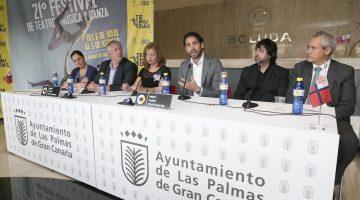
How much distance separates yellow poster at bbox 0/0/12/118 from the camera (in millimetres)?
4332

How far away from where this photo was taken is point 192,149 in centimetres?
131

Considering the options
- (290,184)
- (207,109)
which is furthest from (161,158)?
(290,184)

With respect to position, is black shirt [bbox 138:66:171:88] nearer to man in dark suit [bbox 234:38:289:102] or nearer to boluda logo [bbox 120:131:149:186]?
man in dark suit [bbox 234:38:289:102]

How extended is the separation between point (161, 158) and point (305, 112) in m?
0.80

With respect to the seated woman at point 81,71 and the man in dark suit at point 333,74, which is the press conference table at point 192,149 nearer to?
the man in dark suit at point 333,74

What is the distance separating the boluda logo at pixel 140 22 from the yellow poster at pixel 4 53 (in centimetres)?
255

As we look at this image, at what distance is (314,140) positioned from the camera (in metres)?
1.02

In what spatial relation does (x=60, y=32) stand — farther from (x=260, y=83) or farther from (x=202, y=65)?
(x=260, y=83)

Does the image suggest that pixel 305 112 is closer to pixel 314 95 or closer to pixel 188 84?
pixel 314 95

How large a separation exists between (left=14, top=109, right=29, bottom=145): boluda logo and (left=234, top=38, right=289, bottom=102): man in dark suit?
6.33ft

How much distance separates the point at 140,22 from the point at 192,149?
235 cm

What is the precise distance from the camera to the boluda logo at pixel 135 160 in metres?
1.48

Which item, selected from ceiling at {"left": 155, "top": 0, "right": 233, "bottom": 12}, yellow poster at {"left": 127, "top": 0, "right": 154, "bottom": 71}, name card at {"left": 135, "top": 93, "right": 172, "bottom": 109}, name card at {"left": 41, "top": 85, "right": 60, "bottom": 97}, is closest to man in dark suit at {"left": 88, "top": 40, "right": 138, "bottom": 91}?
yellow poster at {"left": 127, "top": 0, "right": 154, "bottom": 71}

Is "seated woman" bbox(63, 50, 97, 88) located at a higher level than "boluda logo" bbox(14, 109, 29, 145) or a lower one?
higher
